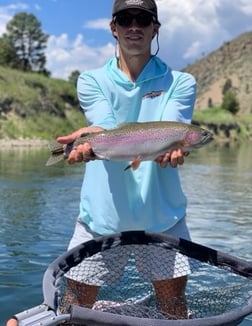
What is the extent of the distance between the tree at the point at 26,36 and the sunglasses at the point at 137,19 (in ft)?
241

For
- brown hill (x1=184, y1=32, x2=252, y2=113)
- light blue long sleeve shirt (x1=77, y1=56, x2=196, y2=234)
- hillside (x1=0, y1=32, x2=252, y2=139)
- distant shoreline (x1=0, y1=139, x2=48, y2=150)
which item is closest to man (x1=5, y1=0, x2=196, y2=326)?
light blue long sleeve shirt (x1=77, y1=56, x2=196, y2=234)

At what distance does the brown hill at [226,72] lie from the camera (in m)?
151

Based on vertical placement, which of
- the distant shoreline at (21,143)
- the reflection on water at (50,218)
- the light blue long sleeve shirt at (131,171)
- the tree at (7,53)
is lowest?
the reflection on water at (50,218)

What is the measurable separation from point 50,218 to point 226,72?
15705cm

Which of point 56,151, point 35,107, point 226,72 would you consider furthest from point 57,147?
point 226,72

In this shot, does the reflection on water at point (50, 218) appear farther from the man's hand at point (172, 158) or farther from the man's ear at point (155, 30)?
the man's ear at point (155, 30)

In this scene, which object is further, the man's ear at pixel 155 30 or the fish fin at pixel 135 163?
the man's ear at pixel 155 30

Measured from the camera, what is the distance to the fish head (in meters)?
4.10

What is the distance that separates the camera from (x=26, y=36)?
77.2 m

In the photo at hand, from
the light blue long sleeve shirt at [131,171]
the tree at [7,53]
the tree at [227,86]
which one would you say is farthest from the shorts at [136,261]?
the tree at [227,86]

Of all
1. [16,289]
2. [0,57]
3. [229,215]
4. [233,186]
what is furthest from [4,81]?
[16,289]

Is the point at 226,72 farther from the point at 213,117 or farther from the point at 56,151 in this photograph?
the point at 56,151

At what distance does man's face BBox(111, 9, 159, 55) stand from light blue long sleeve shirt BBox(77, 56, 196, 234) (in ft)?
0.55

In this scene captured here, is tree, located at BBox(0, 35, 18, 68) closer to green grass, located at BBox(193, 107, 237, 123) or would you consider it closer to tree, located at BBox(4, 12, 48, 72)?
tree, located at BBox(4, 12, 48, 72)
